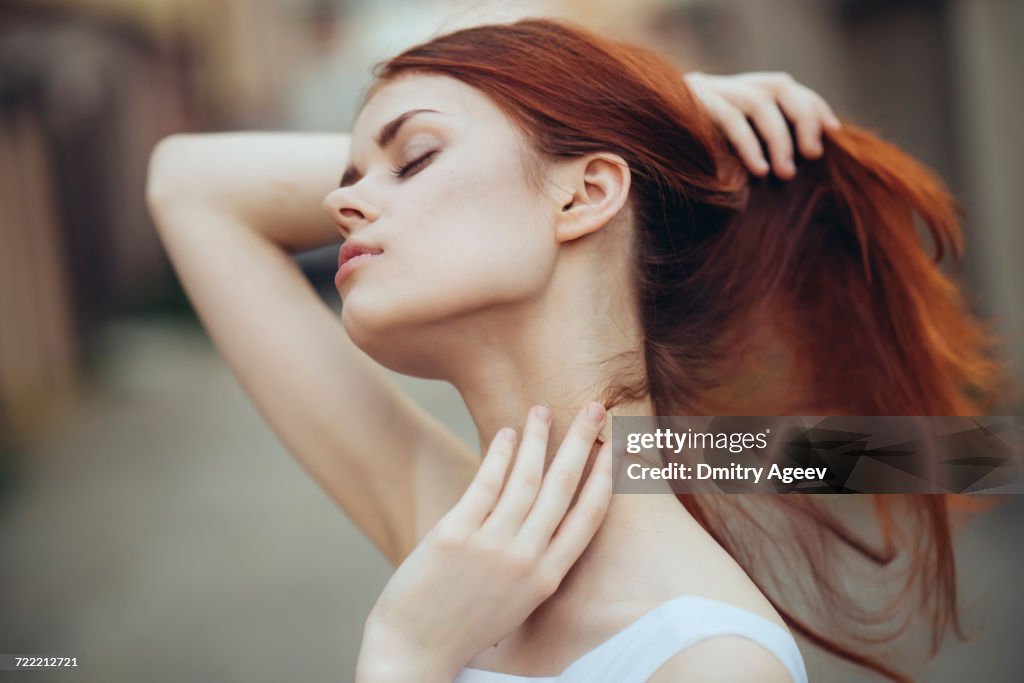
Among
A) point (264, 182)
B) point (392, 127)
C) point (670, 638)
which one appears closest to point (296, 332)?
point (264, 182)

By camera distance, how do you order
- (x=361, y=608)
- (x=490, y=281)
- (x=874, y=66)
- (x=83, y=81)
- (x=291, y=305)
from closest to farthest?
(x=490, y=281) → (x=291, y=305) → (x=361, y=608) → (x=874, y=66) → (x=83, y=81)

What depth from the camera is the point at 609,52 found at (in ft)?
3.84

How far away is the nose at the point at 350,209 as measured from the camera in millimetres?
1062

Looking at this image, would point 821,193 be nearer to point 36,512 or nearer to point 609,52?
point 609,52

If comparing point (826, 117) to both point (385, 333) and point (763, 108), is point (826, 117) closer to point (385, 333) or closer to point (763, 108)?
point (763, 108)

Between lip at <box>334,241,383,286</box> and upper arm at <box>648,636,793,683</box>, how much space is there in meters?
0.54

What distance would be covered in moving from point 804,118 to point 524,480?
0.64 meters

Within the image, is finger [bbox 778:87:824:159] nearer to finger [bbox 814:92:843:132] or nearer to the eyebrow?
finger [bbox 814:92:843:132]

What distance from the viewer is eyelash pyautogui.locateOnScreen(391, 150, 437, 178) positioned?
1.08 m

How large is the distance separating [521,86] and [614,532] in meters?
0.53

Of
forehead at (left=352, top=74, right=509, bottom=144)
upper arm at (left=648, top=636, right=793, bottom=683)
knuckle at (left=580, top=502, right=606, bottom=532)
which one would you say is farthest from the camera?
forehead at (left=352, top=74, right=509, bottom=144)

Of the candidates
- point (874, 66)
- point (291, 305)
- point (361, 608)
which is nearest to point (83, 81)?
point (361, 608)

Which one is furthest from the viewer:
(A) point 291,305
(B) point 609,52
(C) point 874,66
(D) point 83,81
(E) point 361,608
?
(D) point 83,81

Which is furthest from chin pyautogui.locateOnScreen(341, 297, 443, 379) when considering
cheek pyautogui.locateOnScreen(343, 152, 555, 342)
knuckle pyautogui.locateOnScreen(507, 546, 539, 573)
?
knuckle pyautogui.locateOnScreen(507, 546, 539, 573)
